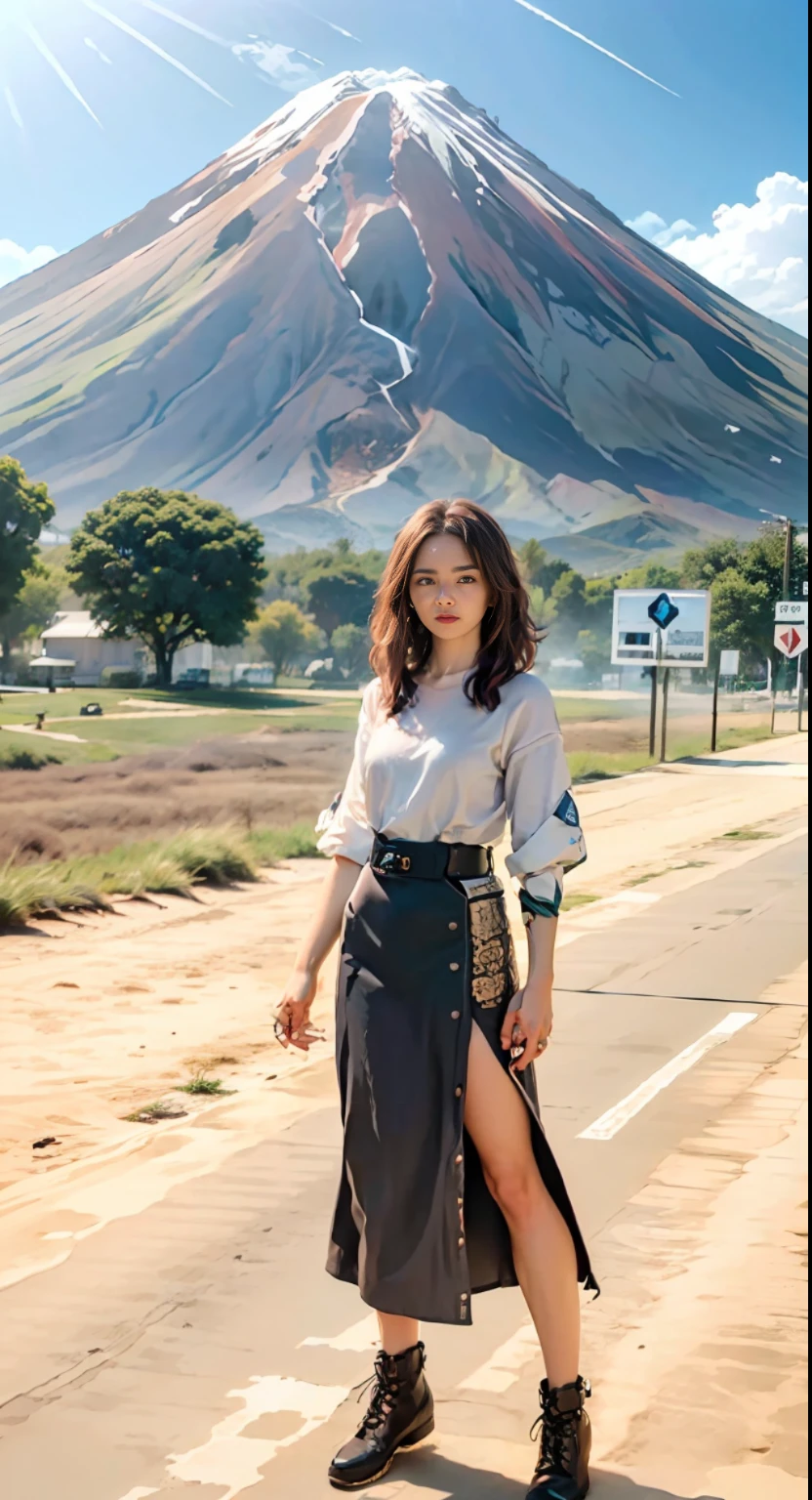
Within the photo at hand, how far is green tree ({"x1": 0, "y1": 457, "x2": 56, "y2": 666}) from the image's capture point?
1200 centimetres

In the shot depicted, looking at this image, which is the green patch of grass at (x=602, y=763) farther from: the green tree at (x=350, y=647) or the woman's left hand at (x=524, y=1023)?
the woman's left hand at (x=524, y=1023)

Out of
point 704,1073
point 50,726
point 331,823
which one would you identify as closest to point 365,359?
point 50,726

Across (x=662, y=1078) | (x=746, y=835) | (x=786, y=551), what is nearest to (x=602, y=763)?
(x=746, y=835)

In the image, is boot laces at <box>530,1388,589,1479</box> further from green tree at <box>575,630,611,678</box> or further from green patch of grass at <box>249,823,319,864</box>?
green tree at <box>575,630,611,678</box>

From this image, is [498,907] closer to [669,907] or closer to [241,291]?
[669,907]

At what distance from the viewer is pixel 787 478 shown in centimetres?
4469

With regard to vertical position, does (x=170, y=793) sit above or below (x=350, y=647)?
below

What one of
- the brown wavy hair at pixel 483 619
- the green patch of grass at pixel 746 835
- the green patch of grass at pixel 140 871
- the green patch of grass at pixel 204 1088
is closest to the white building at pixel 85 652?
the green patch of grass at pixel 140 871

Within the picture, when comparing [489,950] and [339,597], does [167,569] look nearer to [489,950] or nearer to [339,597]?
[339,597]

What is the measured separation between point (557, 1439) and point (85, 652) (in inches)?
443

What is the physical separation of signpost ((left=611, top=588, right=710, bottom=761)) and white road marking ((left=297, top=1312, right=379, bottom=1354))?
2520 cm

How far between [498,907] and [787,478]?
44386mm

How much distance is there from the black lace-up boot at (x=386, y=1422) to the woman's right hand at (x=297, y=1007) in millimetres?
578

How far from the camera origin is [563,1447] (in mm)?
2508
